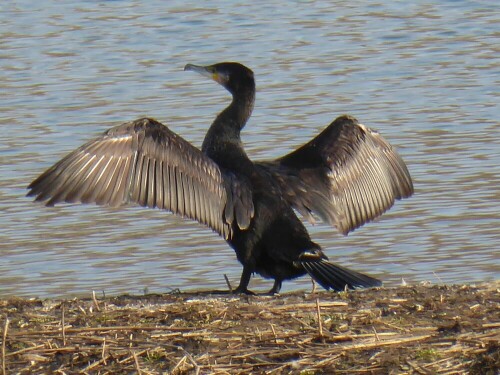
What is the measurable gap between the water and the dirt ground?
6.82 ft

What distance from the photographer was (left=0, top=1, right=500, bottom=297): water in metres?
9.11

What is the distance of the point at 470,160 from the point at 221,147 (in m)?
3.85

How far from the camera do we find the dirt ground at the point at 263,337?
512cm

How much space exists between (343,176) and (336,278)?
3.32 ft

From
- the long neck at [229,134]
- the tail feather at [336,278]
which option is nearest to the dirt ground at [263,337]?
the tail feather at [336,278]

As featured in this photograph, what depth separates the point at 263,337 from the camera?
538cm

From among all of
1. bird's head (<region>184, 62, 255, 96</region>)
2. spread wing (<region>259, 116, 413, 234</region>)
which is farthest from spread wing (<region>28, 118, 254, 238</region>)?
bird's head (<region>184, 62, 255, 96</region>)

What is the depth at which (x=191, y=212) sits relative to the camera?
708cm

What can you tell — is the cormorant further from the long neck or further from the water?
the water

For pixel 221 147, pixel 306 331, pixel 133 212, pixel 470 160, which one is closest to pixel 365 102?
pixel 470 160

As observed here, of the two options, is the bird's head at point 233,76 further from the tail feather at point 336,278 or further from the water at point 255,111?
the tail feather at point 336,278

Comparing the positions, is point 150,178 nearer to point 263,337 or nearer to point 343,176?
point 343,176

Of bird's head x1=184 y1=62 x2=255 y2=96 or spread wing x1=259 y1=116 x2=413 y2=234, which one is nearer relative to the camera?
spread wing x1=259 y1=116 x2=413 y2=234

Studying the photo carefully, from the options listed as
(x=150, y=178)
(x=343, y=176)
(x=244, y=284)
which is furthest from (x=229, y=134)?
(x=244, y=284)
